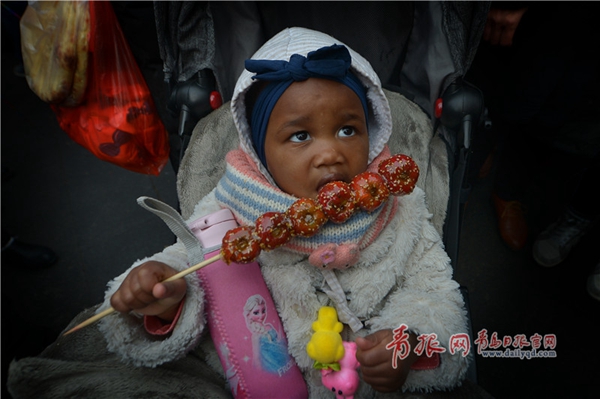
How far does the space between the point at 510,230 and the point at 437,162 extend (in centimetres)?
90

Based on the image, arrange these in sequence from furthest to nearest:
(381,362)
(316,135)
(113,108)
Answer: (113,108) < (316,135) < (381,362)

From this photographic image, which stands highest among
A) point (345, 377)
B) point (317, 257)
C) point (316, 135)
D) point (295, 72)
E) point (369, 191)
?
point (295, 72)

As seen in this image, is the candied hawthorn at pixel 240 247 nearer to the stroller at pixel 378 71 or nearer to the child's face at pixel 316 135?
the child's face at pixel 316 135

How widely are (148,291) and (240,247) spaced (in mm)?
200

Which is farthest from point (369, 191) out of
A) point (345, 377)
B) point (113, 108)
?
point (113, 108)

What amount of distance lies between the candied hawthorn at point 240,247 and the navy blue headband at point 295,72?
246 millimetres

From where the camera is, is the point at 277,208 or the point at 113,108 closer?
the point at 277,208

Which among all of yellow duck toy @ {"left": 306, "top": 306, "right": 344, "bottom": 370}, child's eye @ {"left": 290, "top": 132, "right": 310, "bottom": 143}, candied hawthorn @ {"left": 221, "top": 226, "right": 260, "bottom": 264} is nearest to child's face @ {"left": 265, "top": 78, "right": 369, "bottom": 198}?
child's eye @ {"left": 290, "top": 132, "right": 310, "bottom": 143}

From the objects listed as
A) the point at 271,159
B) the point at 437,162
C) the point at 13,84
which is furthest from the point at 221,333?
the point at 13,84

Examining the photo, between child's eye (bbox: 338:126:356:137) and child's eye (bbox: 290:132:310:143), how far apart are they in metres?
0.08

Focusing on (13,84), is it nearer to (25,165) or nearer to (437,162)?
(25,165)

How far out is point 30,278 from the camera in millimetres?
1899

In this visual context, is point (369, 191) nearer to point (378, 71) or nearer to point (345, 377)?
point (345, 377)

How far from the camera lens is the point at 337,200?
877 millimetres
